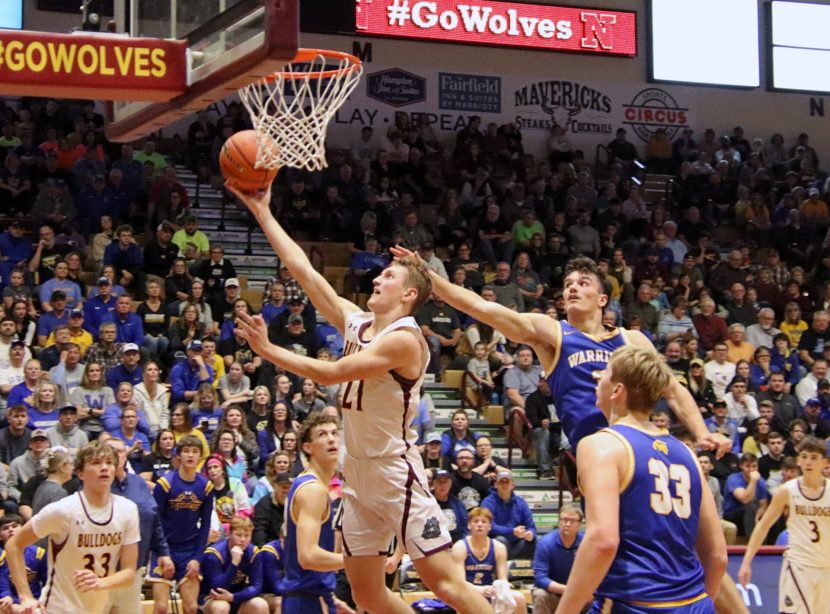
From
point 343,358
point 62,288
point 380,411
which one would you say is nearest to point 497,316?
point 380,411

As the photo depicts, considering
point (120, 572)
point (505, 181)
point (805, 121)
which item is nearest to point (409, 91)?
point (505, 181)

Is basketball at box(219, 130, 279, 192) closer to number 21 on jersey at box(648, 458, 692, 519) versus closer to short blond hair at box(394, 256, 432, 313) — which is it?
short blond hair at box(394, 256, 432, 313)

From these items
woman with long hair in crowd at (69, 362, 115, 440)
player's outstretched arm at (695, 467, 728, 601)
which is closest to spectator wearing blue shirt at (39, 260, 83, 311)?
woman with long hair in crowd at (69, 362, 115, 440)

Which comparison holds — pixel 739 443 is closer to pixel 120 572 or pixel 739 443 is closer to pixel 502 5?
pixel 502 5

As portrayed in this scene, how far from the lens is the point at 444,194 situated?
66.8 ft

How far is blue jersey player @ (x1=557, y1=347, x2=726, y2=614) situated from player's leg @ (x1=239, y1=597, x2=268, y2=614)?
6.18 metres

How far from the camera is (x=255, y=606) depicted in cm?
1016

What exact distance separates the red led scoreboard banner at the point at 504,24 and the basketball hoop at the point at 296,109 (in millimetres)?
11040

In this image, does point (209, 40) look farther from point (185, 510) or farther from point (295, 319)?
point (295, 319)

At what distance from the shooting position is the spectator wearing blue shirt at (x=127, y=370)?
13.3 meters

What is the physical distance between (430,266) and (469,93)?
798 centimetres

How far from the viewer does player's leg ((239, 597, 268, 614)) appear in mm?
10141

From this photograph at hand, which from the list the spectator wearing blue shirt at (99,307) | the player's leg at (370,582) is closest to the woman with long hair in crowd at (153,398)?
the spectator wearing blue shirt at (99,307)

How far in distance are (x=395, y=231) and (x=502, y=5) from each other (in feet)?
13.6
